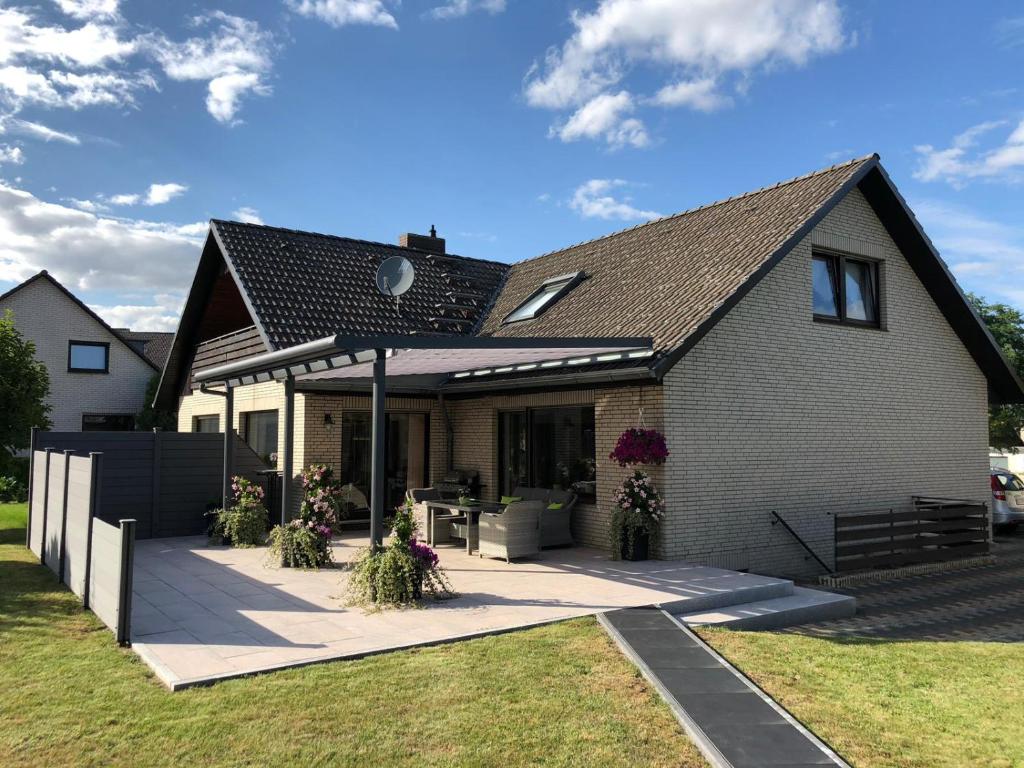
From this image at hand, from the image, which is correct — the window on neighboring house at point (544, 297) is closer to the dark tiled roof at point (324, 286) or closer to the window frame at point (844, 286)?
the dark tiled roof at point (324, 286)

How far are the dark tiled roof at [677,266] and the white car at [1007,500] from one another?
8.72 m

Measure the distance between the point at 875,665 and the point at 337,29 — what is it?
11.3m

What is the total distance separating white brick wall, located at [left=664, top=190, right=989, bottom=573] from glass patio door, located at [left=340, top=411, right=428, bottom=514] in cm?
600

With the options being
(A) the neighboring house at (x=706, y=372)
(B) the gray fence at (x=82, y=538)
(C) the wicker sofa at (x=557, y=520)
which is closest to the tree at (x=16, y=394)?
(B) the gray fence at (x=82, y=538)

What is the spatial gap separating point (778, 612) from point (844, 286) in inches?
281

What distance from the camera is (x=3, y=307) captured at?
27.6 meters

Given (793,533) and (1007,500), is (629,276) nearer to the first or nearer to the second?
(793,533)

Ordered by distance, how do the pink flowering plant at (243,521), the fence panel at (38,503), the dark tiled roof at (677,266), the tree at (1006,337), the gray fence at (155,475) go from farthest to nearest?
1. the tree at (1006,337)
2. the gray fence at (155,475)
3. the pink flowering plant at (243,521)
4. the dark tiled roof at (677,266)
5. the fence panel at (38,503)

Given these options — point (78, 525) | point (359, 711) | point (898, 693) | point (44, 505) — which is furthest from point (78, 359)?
point (898, 693)

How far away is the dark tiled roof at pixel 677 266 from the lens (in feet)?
36.2

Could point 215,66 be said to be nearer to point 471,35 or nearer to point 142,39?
point 142,39

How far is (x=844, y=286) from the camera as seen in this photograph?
513 inches

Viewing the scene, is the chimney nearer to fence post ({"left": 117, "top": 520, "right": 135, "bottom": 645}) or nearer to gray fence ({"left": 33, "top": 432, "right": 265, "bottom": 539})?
gray fence ({"left": 33, "top": 432, "right": 265, "bottom": 539})

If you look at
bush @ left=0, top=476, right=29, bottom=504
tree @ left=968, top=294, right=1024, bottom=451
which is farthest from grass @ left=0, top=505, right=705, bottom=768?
tree @ left=968, top=294, right=1024, bottom=451
